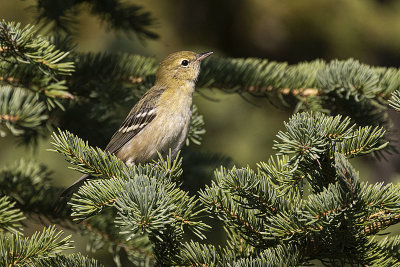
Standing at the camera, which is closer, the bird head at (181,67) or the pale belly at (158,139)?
the pale belly at (158,139)

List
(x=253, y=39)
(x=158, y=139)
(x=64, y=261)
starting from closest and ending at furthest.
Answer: (x=64, y=261) → (x=158, y=139) → (x=253, y=39)

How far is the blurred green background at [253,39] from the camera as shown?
6047 millimetres

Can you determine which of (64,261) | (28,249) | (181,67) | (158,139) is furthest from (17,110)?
(181,67)

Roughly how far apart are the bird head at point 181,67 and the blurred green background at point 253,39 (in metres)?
0.90

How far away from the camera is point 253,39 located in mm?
6668

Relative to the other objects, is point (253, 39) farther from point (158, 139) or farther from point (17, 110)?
point (17, 110)

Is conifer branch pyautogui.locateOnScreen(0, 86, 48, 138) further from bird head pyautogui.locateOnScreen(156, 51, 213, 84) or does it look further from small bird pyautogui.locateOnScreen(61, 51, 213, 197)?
bird head pyautogui.locateOnScreen(156, 51, 213, 84)

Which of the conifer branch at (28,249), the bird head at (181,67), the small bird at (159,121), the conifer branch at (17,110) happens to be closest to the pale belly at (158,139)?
the small bird at (159,121)

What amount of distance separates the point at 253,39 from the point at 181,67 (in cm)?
195

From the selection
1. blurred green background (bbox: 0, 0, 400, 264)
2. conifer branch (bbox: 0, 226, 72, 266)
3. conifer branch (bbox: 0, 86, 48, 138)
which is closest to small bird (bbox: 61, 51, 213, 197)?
conifer branch (bbox: 0, 86, 48, 138)

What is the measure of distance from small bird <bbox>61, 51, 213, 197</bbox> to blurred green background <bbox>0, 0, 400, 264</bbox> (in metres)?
1.11

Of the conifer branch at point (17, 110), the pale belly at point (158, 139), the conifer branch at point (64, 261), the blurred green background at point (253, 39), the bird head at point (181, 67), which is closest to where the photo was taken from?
the conifer branch at point (64, 261)

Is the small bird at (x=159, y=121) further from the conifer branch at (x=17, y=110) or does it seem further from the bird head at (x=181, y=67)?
the conifer branch at (x=17, y=110)

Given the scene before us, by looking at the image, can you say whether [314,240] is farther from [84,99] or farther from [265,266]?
[84,99]
